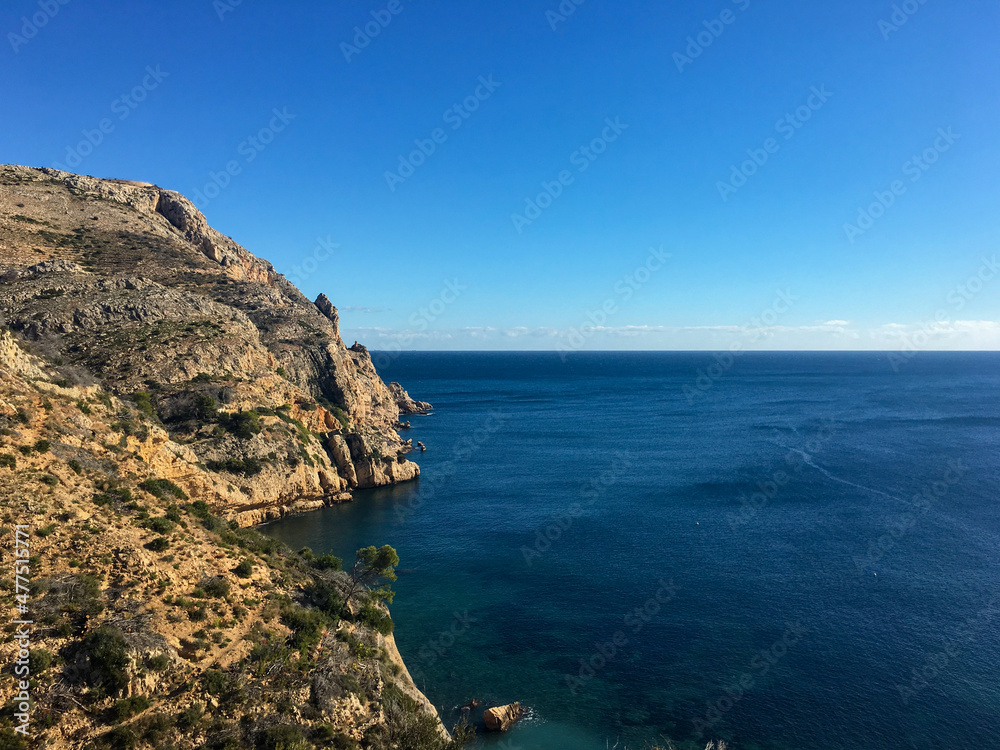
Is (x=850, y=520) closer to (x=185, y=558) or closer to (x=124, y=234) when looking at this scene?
(x=185, y=558)

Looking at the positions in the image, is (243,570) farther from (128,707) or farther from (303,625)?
(128,707)

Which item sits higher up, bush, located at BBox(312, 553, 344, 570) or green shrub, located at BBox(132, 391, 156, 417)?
green shrub, located at BBox(132, 391, 156, 417)

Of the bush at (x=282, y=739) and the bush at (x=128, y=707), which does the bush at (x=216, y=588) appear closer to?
the bush at (x=128, y=707)

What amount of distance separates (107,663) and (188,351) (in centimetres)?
4797

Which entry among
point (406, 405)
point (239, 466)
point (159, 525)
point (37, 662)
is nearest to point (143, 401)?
point (239, 466)

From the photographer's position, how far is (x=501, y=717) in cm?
2920

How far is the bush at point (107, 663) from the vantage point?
16953 millimetres

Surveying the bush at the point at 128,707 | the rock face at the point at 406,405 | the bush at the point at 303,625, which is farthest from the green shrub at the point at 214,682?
Result: the rock face at the point at 406,405

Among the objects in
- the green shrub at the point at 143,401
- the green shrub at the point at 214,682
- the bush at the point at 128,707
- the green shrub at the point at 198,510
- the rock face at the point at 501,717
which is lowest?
the rock face at the point at 501,717

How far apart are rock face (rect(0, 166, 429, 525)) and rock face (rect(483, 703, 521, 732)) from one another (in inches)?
989

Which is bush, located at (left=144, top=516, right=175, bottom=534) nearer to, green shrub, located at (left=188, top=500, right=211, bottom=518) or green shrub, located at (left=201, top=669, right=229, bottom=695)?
green shrub, located at (left=188, top=500, right=211, bottom=518)

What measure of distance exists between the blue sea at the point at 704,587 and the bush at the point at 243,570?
14049mm

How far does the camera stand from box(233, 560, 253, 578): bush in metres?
24.1

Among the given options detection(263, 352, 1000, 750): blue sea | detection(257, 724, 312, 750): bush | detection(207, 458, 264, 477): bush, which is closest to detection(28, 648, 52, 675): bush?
detection(257, 724, 312, 750): bush
